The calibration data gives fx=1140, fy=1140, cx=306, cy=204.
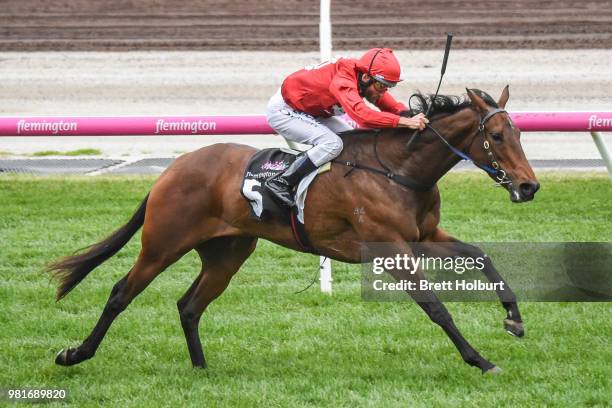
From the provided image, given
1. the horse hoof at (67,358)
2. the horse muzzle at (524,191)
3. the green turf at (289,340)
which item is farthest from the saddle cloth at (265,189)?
the horse hoof at (67,358)

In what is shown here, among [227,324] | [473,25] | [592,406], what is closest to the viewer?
[592,406]

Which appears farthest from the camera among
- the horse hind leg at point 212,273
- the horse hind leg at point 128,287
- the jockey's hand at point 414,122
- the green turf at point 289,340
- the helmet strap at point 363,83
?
the horse hind leg at point 212,273

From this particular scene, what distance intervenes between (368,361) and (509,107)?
9.42 m

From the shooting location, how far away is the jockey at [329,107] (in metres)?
6.32

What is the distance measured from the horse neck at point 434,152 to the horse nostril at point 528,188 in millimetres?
427

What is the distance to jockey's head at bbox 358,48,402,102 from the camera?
6.35 meters

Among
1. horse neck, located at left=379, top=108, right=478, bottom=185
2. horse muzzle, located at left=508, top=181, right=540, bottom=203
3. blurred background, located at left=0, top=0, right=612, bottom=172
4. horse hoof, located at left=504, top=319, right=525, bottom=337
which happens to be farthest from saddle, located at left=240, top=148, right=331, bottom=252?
blurred background, located at left=0, top=0, right=612, bottom=172

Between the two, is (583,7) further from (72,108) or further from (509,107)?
(72,108)

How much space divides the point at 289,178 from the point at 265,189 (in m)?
0.16

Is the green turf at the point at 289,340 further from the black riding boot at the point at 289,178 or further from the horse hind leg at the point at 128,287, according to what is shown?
the black riding boot at the point at 289,178

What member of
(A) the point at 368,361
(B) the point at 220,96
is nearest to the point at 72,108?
(B) the point at 220,96

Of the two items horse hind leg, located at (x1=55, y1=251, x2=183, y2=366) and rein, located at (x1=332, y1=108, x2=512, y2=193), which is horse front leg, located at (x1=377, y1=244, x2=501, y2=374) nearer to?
rein, located at (x1=332, y1=108, x2=512, y2=193)

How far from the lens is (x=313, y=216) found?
21.5ft

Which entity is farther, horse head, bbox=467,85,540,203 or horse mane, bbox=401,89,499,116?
horse mane, bbox=401,89,499,116
